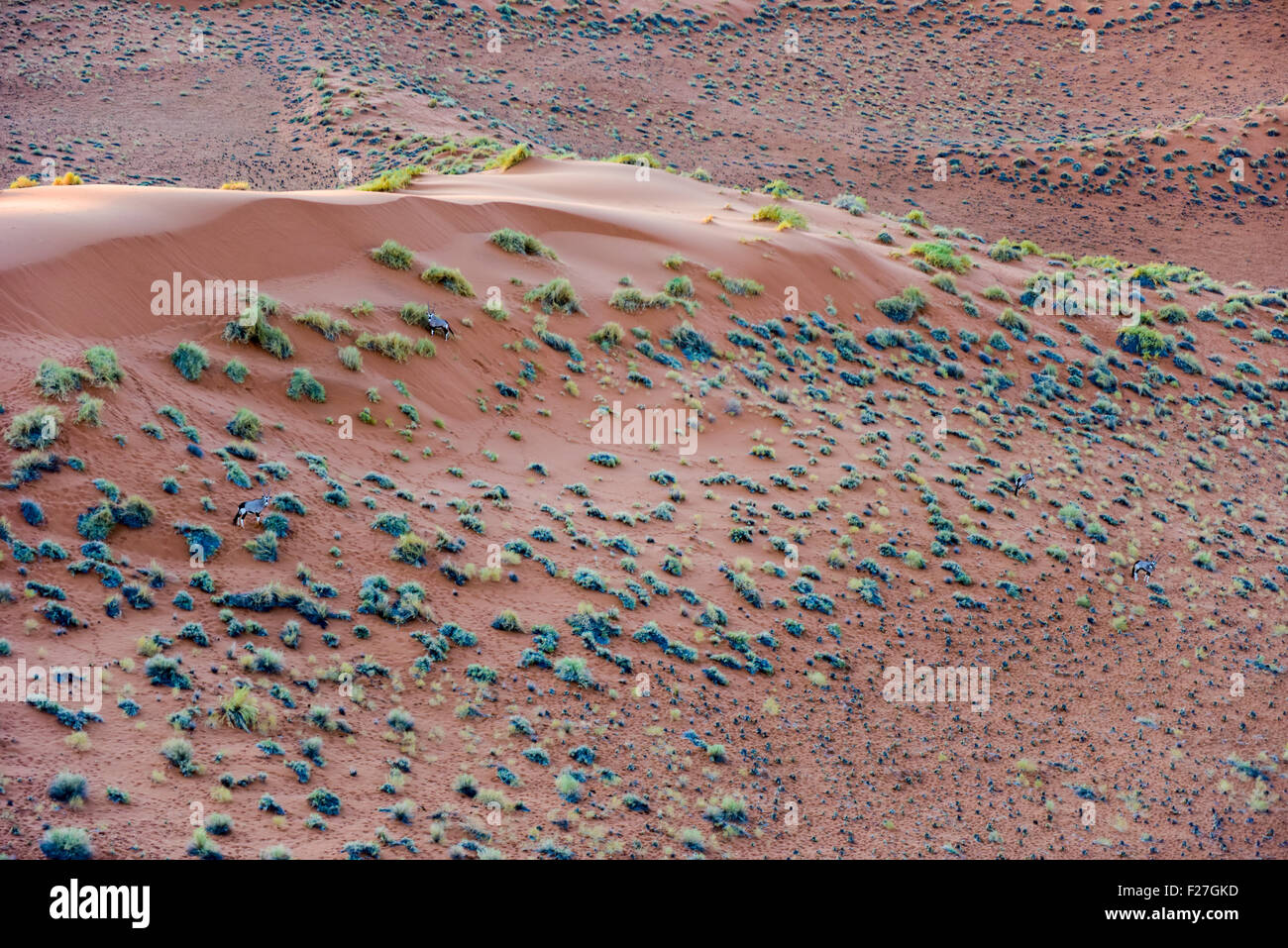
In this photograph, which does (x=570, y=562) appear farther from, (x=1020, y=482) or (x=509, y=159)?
(x=509, y=159)

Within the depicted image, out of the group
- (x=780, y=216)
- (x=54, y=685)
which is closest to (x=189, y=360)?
(x=54, y=685)

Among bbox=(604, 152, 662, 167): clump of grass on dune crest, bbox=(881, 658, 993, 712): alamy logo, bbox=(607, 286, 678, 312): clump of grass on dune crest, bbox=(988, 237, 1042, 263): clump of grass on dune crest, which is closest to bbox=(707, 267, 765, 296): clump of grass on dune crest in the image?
bbox=(607, 286, 678, 312): clump of grass on dune crest

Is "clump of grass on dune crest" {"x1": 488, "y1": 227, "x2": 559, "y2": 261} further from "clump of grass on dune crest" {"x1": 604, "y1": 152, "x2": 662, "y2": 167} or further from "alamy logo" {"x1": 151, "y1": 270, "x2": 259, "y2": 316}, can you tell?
"clump of grass on dune crest" {"x1": 604, "y1": 152, "x2": 662, "y2": 167}

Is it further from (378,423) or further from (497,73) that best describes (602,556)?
(497,73)

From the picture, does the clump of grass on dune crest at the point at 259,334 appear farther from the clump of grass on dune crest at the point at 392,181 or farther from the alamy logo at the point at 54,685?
the clump of grass on dune crest at the point at 392,181

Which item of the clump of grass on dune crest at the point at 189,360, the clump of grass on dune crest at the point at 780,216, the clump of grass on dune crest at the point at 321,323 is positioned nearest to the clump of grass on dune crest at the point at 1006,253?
the clump of grass on dune crest at the point at 780,216
